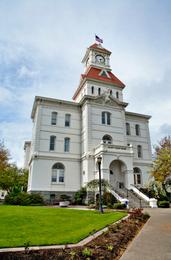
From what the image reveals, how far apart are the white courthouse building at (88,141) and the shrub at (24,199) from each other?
2485 mm

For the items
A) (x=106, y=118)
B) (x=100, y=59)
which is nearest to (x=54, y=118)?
(x=106, y=118)

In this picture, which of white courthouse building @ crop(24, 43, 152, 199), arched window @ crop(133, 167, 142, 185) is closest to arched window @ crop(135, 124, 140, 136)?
white courthouse building @ crop(24, 43, 152, 199)

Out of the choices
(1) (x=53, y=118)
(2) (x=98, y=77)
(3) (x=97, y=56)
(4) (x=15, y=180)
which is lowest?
(4) (x=15, y=180)

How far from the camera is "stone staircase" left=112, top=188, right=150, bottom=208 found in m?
21.8

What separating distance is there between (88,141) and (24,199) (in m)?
11.4

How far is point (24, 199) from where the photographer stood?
23.5m

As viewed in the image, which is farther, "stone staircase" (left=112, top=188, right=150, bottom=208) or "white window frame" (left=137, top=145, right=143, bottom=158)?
"white window frame" (left=137, top=145, right=143, bottom=158)

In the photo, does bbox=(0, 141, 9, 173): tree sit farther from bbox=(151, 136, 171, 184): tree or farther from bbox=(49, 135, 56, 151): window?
bbox=(151, 136, 171, 184): tree

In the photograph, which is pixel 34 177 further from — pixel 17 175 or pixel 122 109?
pixel 17 175

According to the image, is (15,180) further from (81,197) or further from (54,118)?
(81,197)

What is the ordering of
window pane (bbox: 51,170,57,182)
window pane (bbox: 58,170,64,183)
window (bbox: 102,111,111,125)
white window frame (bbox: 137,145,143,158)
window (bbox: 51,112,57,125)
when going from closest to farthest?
window pane (bbox: 51,170,57,182), window pane (bbox: 58,170,64,183), window (bbox: 51,112,57,125), window (bbox: 102,111,111,125), white window frame (bbox: 137,145,143,158)

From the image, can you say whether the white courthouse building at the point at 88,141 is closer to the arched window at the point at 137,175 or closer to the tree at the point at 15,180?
the arched window at the point at 137,175

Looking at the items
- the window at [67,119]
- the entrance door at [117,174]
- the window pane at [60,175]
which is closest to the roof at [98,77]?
the window at [67,119]

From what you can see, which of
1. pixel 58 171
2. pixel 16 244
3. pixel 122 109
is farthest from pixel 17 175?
pixel 16 244
